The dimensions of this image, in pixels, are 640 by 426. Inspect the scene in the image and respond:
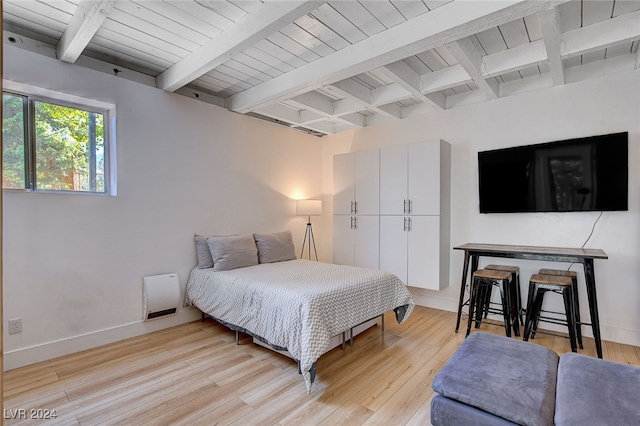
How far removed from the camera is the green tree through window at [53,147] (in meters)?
2.57

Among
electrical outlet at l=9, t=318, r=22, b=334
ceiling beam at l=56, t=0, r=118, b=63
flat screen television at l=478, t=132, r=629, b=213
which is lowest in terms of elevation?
electrical outlet at l=9, t=318, r=22, b=334

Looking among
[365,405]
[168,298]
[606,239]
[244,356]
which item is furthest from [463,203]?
[168,298]

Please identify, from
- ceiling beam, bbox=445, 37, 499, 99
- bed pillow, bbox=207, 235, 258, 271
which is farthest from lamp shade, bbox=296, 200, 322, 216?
ceiling beam, bbox=445, 37, 499, 99

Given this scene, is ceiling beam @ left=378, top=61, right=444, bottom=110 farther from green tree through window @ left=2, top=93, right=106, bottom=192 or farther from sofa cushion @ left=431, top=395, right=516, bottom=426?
green tree through window @ left=2, top=93, right=106, bottom=192

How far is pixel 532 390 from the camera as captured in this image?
1471 mm

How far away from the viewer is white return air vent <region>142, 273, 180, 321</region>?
3160mm

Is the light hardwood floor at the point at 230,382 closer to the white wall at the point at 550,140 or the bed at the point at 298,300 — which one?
the bed at the point at 298,300

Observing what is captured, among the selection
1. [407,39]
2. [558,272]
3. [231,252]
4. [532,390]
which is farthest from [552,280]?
[231,252]

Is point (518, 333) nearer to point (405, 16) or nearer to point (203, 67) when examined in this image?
point (405, 16)

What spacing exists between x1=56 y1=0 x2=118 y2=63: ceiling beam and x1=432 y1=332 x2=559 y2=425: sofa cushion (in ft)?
9.59

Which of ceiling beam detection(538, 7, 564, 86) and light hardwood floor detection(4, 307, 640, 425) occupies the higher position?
ceiling beam detection(538, 7, 564, 86)

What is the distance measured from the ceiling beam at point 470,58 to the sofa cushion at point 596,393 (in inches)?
88.1

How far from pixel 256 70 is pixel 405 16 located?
59.8 inches

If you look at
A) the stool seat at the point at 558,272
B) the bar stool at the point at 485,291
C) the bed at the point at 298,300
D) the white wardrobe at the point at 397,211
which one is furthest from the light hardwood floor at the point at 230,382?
the white wardrobe at the point at 397,211
